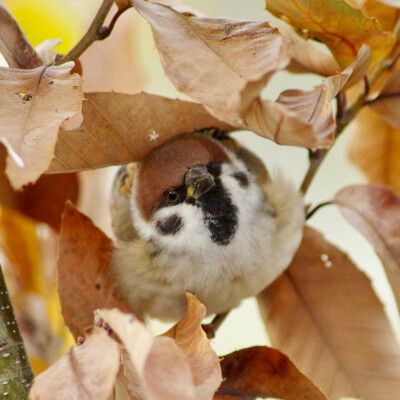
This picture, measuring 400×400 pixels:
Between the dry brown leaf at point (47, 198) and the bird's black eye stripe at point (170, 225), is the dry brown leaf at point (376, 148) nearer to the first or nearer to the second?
the bird's black eye stripe at point (170, 225)

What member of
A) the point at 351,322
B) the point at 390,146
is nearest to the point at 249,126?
the point at 351,322

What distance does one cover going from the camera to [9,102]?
32.6 inches

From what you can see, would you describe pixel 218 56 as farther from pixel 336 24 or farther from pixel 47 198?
pixel 47 198

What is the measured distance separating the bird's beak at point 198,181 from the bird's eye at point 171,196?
6 cm

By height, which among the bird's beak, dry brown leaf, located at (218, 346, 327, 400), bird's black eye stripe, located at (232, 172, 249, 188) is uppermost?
the bird's beak

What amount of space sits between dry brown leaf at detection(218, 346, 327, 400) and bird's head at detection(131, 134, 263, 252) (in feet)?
1.35

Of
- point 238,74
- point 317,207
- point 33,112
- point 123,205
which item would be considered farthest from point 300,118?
point 123,205

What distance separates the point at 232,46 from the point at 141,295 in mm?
725

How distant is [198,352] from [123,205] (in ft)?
2.78

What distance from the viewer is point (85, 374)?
2.41ft

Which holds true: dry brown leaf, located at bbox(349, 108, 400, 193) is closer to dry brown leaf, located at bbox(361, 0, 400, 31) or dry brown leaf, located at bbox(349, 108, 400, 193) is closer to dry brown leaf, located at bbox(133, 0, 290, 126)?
dry brown leaf, located at bbox(361, 0, 400, 31)

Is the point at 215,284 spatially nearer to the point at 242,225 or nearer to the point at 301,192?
the point at 242,225

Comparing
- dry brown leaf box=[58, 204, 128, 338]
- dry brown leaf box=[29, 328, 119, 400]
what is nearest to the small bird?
dry brown leaf box=[58, 204, 128, 338]

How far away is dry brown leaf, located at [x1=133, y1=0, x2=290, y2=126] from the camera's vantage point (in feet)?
2.49
